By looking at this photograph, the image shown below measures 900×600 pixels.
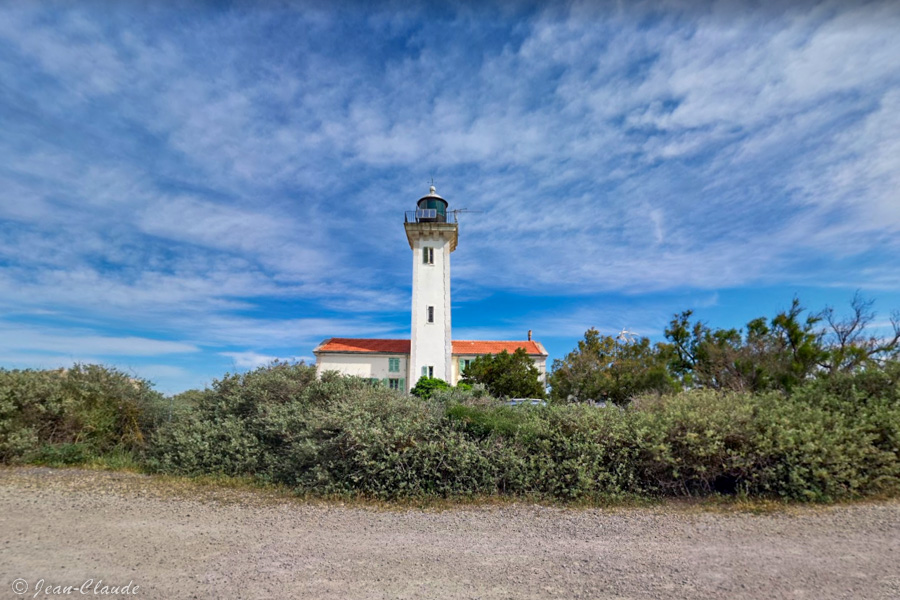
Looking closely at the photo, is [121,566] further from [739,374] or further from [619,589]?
[739,374]

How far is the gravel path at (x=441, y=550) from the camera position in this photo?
3.06 m

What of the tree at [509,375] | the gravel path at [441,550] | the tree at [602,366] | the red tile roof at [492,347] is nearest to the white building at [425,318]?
the tree at [509,375]

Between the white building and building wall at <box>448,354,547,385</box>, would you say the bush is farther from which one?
building wall at <box>448,354,547,385</box>

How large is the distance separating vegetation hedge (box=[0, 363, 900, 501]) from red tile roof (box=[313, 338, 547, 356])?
20840 millimetres

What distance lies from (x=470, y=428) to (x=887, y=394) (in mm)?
6498

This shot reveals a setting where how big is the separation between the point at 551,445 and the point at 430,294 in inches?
787

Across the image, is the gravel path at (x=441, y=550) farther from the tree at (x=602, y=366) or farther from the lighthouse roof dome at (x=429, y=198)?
the lighthouse roof dome at (x=429, y=198)

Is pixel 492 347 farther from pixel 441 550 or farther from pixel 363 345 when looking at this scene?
pixel 441 550

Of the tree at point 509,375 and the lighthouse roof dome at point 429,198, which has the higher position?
the lighthouse roof dome at point 429,198

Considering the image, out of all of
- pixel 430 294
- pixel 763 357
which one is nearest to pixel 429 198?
pixel 430 294

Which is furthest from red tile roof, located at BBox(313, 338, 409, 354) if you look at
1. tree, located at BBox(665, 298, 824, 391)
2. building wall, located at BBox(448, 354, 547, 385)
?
tree, located at BBox(665, 298, 824, 391)

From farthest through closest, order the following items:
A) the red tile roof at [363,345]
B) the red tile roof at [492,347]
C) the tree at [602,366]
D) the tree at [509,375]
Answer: the red tile roof at [492,347] < the red tile roof at [363,345] < the tree at [509,375] < the tree at [602,366]

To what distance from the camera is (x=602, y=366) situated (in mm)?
23328

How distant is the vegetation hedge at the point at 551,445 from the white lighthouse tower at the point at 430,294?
17512mm
